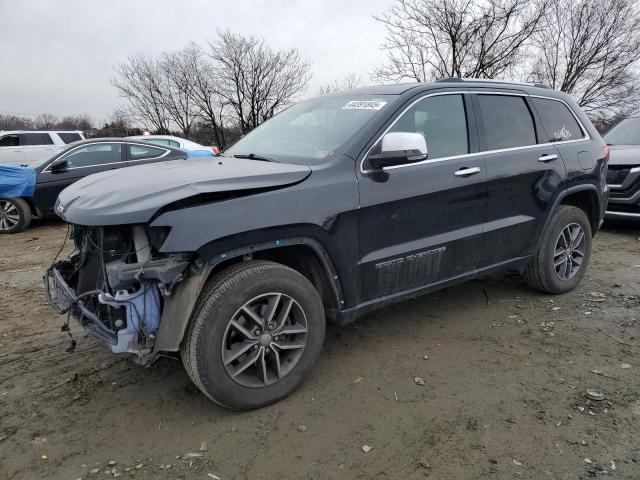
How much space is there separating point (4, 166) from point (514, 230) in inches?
319

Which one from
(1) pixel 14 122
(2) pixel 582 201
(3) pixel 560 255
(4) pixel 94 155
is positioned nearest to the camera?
(3) pixel 560 255

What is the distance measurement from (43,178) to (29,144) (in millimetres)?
8174

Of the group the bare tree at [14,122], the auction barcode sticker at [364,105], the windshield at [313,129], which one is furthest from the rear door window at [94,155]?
the bare tree at [14,122]

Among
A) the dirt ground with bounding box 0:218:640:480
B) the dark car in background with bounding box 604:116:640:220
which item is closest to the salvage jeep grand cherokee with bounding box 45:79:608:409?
the dirt ground with bounding box 0:218:640:480

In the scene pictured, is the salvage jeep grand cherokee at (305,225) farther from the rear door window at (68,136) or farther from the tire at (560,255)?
the rear door window at (68,136)

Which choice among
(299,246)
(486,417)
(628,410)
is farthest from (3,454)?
(628,410)

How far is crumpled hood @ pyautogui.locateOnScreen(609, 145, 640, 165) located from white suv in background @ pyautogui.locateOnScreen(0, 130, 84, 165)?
13.3 m

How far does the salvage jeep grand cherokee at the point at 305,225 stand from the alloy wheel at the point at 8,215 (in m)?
5.70

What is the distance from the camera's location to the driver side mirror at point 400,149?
9.15ft

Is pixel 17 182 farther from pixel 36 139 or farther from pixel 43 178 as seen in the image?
pixel 36 139

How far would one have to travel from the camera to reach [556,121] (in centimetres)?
416

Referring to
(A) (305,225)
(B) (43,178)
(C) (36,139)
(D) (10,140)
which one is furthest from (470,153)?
(D) (10,140)

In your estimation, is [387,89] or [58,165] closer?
[387,89]

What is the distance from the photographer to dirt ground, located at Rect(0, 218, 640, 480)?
2.28 metres
